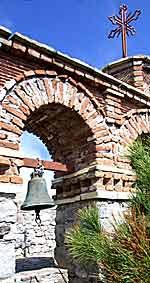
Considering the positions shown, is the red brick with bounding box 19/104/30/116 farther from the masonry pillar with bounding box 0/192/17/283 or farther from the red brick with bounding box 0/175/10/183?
the masonry pillar with bounding box 0/192/17/283

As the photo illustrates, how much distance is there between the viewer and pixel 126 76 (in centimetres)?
554

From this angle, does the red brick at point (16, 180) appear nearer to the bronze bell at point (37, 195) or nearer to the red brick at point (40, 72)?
the bronze bell at point (37, 195)

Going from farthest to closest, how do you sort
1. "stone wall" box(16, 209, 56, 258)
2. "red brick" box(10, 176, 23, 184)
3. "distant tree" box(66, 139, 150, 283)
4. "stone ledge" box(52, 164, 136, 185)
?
"stone wall" box(16, 209, 56, 258) < "stone ledge" box(52, 164, 136, 185) < "red brick" box(10, 176, 23, 184) < "distant tree" box(66, 139, 150, 283)

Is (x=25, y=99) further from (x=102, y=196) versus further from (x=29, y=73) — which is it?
(x=102, y=196)

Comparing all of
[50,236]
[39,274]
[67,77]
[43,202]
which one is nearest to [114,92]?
[67,77]

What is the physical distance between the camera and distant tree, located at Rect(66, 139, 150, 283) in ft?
6.17

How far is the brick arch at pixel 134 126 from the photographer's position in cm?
439

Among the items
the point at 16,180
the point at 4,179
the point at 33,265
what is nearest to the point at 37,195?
the point at 16,180

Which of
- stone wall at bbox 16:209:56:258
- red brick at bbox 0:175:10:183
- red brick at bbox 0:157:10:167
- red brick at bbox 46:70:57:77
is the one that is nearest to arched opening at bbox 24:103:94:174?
red brick at bbox 46:70:57:77

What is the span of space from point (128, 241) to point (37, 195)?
1.58 metres

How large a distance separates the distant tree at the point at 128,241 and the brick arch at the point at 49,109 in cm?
128

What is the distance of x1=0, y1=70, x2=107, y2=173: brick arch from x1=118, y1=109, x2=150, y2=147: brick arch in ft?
1.23

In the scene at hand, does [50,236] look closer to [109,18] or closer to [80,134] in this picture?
[80,134]

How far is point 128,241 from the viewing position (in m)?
1.98
